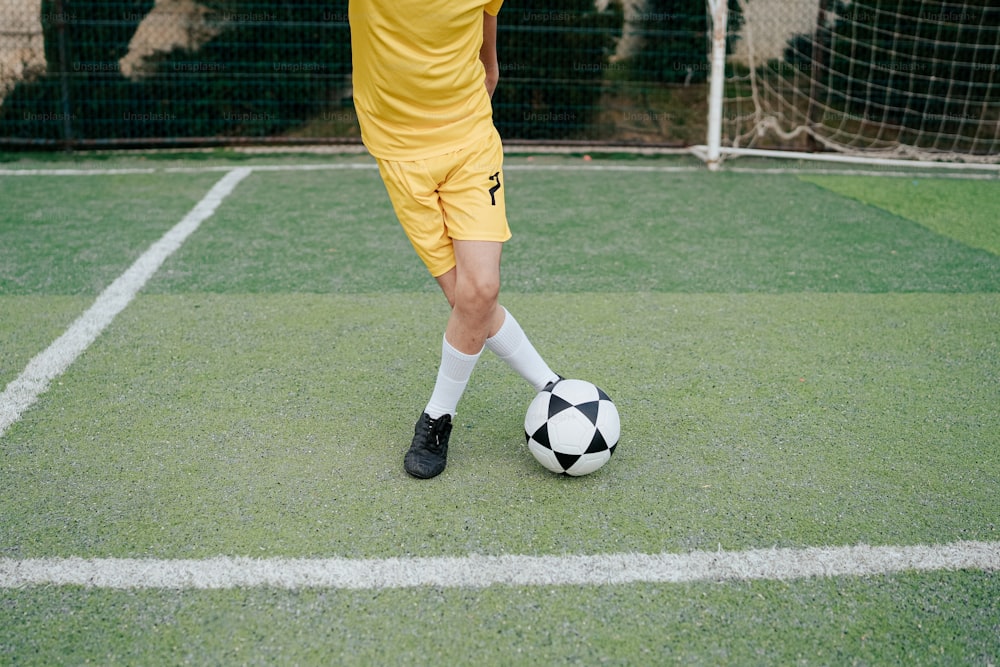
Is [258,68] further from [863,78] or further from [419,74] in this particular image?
[419,74]

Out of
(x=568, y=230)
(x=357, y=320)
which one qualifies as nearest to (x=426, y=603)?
(x=357, y=320)

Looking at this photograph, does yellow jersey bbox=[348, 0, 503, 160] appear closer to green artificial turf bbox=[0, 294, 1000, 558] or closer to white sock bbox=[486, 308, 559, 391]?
white sock bbox=[486, 308, 559, 391]

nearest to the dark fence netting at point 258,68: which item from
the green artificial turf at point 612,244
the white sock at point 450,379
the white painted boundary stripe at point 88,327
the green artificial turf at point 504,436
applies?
the green artificial turf at point 612,244

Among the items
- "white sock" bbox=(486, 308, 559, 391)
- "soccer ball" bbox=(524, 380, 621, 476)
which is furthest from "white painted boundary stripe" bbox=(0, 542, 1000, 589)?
"white sock" bbox=(486, 308, 559, 391)

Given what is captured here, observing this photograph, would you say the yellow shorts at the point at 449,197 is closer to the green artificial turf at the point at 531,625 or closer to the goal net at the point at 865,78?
the green artificial turf at the point at 531,625

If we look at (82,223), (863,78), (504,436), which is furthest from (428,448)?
Result: (863,78)

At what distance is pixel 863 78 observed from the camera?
33.2 feet

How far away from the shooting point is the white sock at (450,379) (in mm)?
2932

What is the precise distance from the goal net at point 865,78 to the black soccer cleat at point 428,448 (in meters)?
7.20

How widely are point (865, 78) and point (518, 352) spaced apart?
8.73 m

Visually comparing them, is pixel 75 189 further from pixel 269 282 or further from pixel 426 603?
pixel 426 603

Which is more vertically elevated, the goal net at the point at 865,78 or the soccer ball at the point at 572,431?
the goal net at the point at 865,78

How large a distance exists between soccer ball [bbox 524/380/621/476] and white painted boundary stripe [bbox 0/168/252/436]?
1.94 metres

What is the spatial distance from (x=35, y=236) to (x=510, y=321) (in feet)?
13.5
